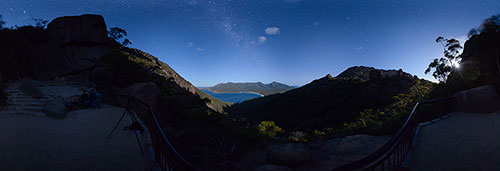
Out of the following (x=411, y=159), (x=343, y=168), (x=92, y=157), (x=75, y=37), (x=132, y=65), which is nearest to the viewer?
(x=343, y=168)

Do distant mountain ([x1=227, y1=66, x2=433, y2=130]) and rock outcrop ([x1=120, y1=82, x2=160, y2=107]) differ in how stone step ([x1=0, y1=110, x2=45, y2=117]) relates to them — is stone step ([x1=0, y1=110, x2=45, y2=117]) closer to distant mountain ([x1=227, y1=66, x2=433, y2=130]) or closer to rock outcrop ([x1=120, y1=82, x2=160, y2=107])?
rock outcrop ([x1=120, y1=82, x2=160, y2=107])

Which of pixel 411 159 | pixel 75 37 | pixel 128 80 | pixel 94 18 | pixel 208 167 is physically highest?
pixel 94 18

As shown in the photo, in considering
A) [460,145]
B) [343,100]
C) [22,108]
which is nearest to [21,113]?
[22,108]

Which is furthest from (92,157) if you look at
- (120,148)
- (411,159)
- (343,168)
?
(411,159)

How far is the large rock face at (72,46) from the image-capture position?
24098 millimetres

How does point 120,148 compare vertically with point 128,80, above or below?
below

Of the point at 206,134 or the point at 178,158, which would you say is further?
the point at 206,134

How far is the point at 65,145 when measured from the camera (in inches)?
187

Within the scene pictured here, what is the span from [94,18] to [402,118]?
3821 centimetres

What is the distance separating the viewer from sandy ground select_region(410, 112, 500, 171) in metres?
3.39

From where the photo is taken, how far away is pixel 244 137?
336 inches

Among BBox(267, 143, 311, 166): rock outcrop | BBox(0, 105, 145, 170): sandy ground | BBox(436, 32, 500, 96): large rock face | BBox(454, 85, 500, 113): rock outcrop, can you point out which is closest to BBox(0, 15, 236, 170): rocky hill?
BBox(267, 143, 311, 166): rock outcrop

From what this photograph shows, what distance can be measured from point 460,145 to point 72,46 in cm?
3974

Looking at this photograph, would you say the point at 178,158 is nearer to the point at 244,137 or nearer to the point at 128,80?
the point at 244,137
